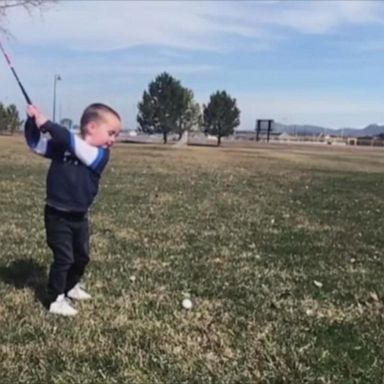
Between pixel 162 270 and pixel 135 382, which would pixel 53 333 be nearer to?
pixel 135 382

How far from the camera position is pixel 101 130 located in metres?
5.88

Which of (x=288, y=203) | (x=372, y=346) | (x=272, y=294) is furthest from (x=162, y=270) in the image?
(x=288, y=203)

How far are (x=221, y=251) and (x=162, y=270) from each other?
133 centimetres

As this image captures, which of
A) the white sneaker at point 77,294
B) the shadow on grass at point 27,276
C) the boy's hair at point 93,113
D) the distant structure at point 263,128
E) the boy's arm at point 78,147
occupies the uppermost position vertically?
the boy's hair at point 93,113

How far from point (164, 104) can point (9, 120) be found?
2008 cm

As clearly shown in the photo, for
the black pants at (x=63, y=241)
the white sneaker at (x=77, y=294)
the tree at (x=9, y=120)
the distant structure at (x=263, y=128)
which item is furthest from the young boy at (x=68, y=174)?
the distant structure at (x=263, y=128)

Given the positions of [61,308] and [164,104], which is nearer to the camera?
[61,308]

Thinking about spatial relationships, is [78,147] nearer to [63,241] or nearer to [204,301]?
[63,241]

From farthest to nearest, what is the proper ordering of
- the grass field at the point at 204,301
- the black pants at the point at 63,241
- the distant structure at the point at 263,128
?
the distant structure at the point at 263,128
the black pants at the point at 63,241
the grass field at the point at 204,301

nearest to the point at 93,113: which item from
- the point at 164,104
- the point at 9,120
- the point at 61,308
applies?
the point at 61,308

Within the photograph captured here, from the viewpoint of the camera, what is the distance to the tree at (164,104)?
88438 mm

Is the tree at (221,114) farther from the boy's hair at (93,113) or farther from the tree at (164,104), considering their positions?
the boy's hair at (93,113)

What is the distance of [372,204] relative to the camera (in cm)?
1504

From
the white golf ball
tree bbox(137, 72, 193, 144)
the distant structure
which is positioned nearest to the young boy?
the white golf ball
